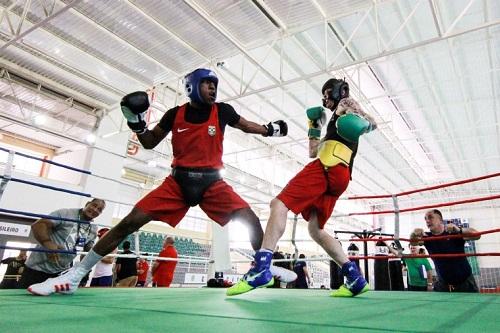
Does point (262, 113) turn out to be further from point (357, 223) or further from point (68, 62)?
point (357, 223)

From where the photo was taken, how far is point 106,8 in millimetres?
5801

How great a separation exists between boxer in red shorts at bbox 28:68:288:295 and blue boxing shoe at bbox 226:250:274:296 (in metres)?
0.25

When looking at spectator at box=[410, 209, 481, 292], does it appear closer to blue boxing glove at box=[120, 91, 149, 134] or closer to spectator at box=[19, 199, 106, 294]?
blue boxing glove at box=[120, 91, 149, 134]

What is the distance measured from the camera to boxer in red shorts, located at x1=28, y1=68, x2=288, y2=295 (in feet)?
6.31

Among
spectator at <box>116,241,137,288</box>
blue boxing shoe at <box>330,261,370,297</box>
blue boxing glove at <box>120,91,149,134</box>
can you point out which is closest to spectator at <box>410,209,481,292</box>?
blue boxing shoe at <box>330,261,370,297</box>

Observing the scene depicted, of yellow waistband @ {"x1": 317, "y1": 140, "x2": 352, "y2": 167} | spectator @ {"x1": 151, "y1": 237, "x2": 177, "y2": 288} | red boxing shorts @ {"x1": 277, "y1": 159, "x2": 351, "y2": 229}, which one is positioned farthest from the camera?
spectator @ {"x1": 151, "y1": 237, "x2": 177, "y2": 288}

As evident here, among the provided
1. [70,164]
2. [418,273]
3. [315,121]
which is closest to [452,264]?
[418,273]

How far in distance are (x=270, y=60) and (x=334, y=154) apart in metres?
6.12

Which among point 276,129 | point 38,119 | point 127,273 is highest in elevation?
point 38,119

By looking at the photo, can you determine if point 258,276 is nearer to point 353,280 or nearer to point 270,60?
point 353,280

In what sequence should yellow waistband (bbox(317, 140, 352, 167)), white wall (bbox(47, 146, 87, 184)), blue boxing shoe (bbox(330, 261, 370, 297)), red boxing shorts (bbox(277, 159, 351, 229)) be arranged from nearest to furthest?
red boxing shorts (bbox(277, 159, 351, 229)) → yellow waistband (bbox(317, 140, 352, 167)) → blue boxing shoe (bbox(330, 261, 370, 297)) → white wall (bbox(47, 146, 87, 184))

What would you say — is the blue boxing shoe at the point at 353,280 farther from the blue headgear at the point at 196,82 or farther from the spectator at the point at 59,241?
the spectator at the point at 59,241

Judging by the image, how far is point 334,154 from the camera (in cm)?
201

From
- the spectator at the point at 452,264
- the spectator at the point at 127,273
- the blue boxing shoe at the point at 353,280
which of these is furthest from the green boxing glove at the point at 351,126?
the spectator at the point at 127,273
